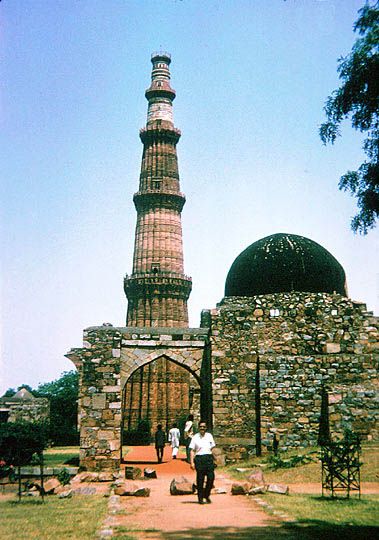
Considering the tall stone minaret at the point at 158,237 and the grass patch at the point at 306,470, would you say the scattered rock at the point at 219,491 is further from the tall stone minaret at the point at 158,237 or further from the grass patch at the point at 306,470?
the tall stone minaret at the point at 158,237

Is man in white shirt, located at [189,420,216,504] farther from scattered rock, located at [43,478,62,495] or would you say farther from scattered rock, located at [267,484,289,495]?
scattered rock, located at [43,478,62,495]

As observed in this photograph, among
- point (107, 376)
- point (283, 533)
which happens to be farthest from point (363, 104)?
point (107, 376)

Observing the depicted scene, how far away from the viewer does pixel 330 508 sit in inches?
313

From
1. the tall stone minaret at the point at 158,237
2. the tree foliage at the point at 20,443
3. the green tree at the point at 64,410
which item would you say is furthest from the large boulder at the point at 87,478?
the tall stone minaret at the point at 158,237

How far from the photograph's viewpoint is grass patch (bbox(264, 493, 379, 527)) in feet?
23.1

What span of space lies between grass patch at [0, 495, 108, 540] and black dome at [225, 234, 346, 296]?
930 cm

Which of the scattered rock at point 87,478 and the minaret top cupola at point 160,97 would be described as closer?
the scattered rock at point 87,478

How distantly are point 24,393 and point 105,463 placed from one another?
24714 millimetres

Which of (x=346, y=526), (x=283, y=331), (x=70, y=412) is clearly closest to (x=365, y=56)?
(x=346, y=526)

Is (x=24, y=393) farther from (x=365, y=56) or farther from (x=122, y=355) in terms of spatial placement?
(x=365, y=56)

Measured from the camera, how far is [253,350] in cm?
1559

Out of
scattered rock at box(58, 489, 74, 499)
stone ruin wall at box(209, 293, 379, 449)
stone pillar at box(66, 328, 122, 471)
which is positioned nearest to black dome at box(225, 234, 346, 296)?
stone ruin wall at box(209, 293, 379, 449)

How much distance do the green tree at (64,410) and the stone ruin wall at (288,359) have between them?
15991 millimetres

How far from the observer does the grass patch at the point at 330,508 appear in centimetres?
705
